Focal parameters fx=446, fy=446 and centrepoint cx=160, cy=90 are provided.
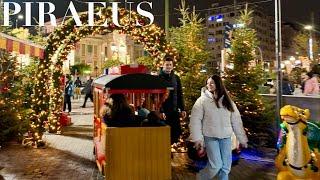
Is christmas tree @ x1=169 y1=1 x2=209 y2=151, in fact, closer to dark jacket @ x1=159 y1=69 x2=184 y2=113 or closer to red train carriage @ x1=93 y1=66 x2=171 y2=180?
dark jacket @ x1=159 y1=69 x2=184 y2=113

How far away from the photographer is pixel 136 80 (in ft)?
24.6

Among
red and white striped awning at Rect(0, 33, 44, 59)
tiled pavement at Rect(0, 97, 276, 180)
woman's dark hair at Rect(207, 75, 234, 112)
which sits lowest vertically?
tiled pavement at Rect(0, 97, 276, 180)

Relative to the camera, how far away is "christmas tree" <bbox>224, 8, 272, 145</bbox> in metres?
11.0

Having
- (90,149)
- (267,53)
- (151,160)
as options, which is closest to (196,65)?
(90,149)

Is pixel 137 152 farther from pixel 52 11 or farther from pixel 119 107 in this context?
pixel 52 11

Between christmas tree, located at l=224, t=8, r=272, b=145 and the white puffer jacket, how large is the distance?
4.56m

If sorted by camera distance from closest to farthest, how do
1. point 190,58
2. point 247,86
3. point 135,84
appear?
point 135,84, point 247,86, point 190,58

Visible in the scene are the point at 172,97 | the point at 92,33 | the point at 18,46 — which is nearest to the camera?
the point at 172,97

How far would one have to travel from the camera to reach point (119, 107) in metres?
6.90

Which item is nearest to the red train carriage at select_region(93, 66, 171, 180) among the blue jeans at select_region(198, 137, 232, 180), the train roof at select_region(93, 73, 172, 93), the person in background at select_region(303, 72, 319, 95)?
the blue jeans at select_region(198, 137, 232, 180)

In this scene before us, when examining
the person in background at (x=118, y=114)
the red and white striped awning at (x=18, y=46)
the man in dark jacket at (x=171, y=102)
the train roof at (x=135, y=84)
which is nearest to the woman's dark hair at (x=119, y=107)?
the person in background at (x=118, y=114)

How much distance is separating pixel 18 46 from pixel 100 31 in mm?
3244

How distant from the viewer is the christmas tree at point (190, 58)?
11086mm

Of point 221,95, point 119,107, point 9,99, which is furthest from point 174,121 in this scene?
point 9,99
